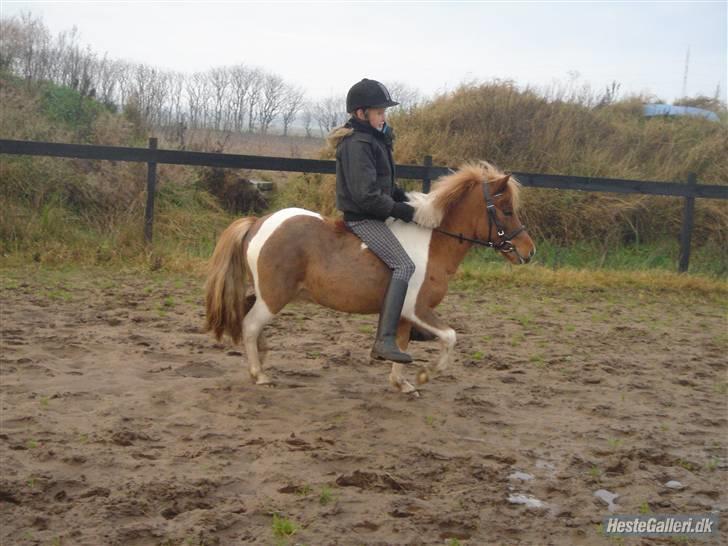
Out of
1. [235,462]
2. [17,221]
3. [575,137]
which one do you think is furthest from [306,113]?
[235,462]

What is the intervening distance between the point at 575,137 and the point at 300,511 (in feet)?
45.1

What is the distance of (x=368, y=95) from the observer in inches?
230

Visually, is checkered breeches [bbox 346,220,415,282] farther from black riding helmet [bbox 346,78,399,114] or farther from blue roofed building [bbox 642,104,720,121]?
blue roofed building [bbox 642,104,720,121]

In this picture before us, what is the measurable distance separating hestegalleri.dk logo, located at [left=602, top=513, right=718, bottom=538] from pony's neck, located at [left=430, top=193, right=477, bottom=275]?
2.61 m

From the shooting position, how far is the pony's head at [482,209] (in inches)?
247

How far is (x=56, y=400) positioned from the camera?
5.68 m

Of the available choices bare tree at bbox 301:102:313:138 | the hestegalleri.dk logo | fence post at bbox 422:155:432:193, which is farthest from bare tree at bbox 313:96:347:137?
the hestegalleri.dk logo

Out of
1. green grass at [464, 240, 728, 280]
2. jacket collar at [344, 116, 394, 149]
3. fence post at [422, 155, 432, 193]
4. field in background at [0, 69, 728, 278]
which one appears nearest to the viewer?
jacket collar at [344, 116, 394, 149]

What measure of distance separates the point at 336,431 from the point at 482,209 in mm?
2095

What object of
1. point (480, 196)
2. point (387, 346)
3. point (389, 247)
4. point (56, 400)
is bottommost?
point (56, 400)

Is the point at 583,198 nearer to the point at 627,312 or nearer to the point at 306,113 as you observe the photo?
the point at 627,312

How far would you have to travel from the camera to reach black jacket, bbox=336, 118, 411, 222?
19.4 feet

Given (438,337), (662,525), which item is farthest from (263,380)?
(662,525)

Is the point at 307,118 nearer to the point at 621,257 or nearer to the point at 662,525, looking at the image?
the point at 621,257
